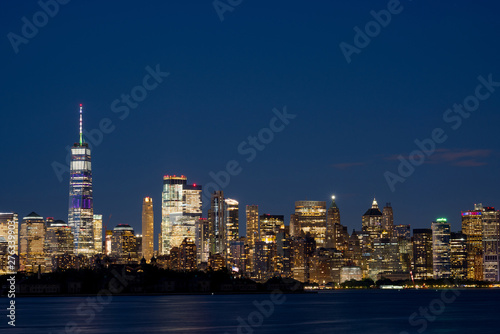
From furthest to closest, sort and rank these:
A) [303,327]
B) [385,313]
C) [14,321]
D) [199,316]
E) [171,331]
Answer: [385,313]
[199,316]
[14,321]
[303,327]
[171,331]

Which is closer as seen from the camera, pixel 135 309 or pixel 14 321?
pixel 14 321

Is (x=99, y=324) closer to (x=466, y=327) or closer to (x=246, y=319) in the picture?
(x=246, y=319)

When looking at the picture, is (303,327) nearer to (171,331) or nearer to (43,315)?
(171,331)

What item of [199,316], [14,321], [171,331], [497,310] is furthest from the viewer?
[497,310]

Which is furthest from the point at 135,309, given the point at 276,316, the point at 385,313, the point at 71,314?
the point at 385,313

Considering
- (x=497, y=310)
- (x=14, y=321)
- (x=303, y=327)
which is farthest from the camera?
(x=497, y=310)

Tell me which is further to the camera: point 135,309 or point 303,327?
point 135,309

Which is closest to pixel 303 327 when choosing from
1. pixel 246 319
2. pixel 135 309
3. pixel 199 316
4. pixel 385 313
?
pixel 246 319

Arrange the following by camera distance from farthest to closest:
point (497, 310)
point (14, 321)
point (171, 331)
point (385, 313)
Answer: point (497, 310) < point (385, 313) < point (14, 321) < point (171, 331)

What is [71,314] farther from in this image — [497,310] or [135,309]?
[497,310]

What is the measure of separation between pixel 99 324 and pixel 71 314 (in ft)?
70.9

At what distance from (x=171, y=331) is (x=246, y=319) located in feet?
69.4

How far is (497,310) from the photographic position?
159000 mm

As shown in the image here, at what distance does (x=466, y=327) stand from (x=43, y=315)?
61.7 metres
